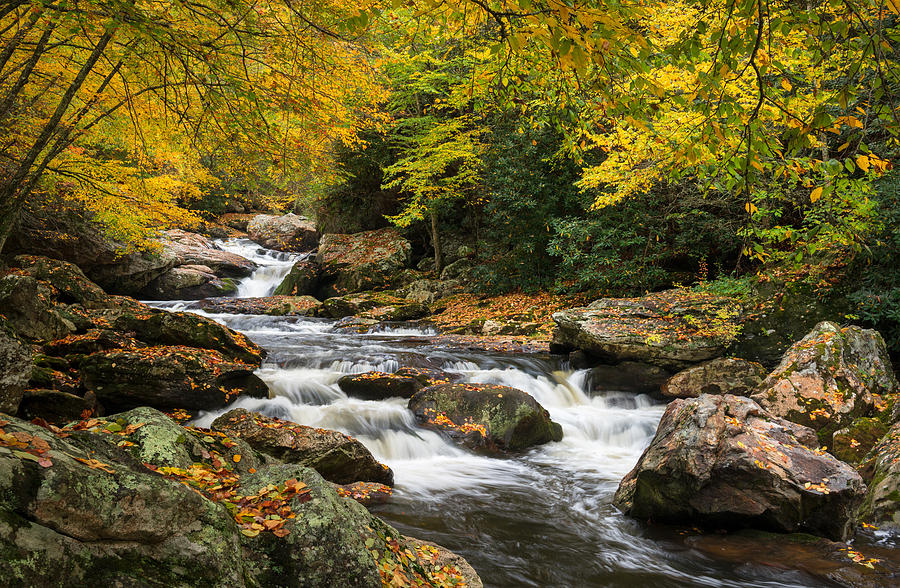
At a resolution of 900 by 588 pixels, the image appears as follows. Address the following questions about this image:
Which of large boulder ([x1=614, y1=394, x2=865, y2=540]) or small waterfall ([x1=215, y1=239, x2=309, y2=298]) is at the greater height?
small waterfall ([x1=215, y1=239, x2=309, y2=298])

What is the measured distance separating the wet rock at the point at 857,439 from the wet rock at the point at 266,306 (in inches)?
585

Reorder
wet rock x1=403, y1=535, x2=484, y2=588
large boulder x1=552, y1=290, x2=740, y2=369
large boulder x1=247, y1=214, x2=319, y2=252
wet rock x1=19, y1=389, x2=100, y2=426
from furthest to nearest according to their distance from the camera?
large boulder x1=247, y1=214, x2=319, y2=252 → large boulder x1=552, y1=290, x2=740, y2=369 → wet rock x1=19, y1=389, x2=100, y2=426 → wet rock x1=403, y1=535, x2=484, y2=588

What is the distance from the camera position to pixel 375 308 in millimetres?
16266

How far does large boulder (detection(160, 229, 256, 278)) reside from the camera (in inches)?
815

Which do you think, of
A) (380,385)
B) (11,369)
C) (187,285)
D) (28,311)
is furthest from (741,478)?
(187,285)

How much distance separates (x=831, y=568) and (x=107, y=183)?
32.6 ft

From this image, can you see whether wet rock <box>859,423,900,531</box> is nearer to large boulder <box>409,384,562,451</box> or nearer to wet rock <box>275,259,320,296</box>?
large boulder <box>409,384,562,451</box>

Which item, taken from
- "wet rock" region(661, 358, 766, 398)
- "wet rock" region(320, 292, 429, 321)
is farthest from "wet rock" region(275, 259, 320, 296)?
"wet rock" region(661, 358, 766, 398)

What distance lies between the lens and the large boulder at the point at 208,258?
67.9 feet

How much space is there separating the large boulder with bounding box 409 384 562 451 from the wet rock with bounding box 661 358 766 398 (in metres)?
2.69

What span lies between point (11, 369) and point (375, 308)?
11.9 metres

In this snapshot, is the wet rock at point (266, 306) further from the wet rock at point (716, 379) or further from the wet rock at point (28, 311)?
the wet rock at point (716, 379)

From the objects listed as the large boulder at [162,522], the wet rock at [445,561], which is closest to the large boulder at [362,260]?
the wet rock at [445,561]

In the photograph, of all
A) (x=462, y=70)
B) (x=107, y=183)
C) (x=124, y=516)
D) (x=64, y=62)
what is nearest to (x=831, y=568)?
(x=124, y=516)
